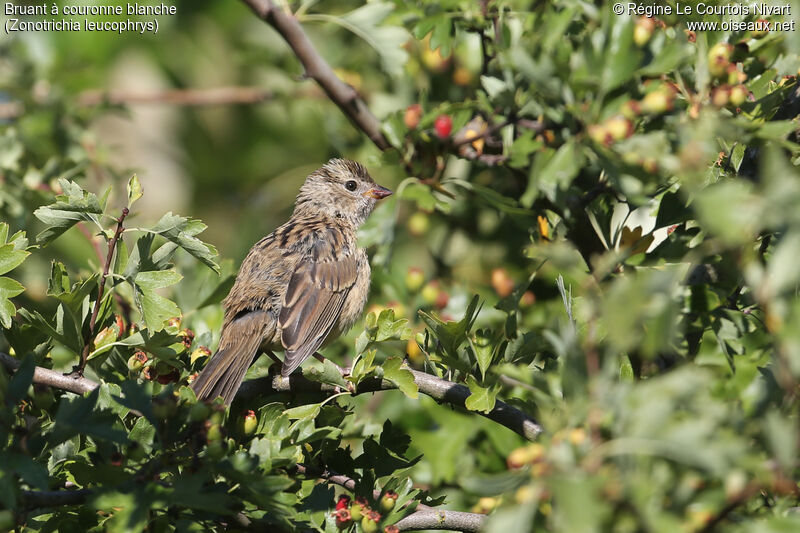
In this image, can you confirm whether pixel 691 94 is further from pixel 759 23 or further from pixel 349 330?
pixel 349 330

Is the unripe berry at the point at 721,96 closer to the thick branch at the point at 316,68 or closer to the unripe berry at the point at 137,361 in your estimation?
the thick branch at the point at 316,68

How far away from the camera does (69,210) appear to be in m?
2.79

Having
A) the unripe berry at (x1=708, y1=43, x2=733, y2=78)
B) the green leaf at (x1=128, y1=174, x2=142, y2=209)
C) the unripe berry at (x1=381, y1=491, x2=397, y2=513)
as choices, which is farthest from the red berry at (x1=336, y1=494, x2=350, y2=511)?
the unripe berry at (x1=708, y1=43, x2=733, y2=78)

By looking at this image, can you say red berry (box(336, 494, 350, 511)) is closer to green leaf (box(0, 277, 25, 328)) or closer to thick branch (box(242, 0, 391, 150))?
green leaf (box(0, 277, 25, 328))

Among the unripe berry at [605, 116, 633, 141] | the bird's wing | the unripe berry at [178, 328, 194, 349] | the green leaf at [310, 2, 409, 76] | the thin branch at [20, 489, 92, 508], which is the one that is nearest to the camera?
the unripe berry at [605, 116, 633, 141]

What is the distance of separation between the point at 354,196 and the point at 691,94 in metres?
3.23

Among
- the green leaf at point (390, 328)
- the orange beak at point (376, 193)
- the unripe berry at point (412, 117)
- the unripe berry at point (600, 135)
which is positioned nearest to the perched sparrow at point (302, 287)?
the orange beak at point (376, 193)

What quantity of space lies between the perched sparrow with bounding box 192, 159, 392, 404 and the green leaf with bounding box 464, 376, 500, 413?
1280 mm

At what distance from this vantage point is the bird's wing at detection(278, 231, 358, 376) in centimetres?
430

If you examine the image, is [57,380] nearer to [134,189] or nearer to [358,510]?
[134,189]

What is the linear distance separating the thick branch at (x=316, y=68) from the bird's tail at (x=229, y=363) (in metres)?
1.24

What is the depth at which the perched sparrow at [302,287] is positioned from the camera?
4199mm

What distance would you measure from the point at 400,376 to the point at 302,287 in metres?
2.02

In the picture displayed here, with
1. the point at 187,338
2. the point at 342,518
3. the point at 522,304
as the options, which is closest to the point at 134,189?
the point at 187,338
